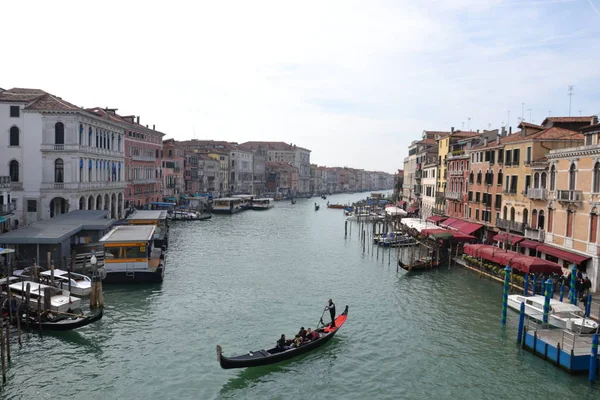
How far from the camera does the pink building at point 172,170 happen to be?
208 ft

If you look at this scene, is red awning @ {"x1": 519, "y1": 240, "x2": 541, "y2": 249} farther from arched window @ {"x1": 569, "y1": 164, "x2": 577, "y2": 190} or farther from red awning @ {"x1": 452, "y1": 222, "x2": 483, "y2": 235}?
red awning @ {"x1": 452, "y1": 222, "x2": 483, "y2": 235}

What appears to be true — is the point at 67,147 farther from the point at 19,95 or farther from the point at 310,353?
the point at 310,353

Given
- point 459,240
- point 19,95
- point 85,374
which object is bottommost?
point 85,374

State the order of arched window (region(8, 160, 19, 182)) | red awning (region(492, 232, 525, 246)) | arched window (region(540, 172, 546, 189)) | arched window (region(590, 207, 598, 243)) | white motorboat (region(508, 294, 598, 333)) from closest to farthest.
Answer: white motorboat (region(508, 294, 598, 333)), arched window (region(590, 207, 598, 243)), arched window (region(540, 172, 546, 189)), red awning (region(492, 232, 525, 246)), arched window (region(8, 160, 19, 182))

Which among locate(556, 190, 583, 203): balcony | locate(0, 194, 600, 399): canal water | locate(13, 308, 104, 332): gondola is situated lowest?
locate(0, 194, 600, 399): canal water

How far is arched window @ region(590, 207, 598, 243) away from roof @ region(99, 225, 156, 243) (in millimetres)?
18470

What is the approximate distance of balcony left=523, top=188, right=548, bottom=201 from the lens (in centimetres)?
2480

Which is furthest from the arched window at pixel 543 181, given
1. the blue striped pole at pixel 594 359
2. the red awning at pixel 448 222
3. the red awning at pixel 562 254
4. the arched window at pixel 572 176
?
the blue striped pole at pixel 594 359

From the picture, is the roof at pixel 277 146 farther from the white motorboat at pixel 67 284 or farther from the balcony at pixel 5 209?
the white motorboat at pixel 67 284

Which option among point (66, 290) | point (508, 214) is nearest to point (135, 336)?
point (66, 290)

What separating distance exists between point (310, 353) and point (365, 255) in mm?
18893

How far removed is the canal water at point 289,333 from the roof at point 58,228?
Result: 371 centimetres

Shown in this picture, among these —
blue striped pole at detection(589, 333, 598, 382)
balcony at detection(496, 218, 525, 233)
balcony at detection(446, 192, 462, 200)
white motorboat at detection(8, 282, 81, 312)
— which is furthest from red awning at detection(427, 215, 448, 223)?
white motorboat at detection(8, 282, 81, 312)

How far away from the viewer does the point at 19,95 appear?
32094 mm
